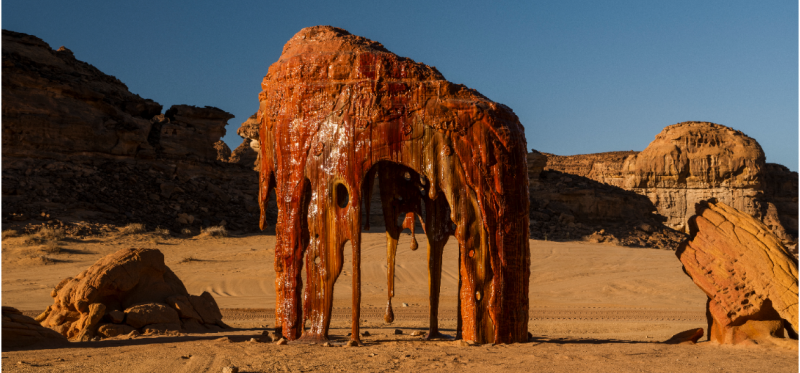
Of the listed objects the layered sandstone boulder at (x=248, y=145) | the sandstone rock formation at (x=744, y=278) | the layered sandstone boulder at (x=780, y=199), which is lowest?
the sandstone rock formation at (x=744, y=278)

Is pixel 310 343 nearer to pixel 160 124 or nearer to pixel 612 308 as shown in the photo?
pixel 612 308

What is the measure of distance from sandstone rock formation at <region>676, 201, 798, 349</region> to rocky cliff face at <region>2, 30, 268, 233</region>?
19756mm

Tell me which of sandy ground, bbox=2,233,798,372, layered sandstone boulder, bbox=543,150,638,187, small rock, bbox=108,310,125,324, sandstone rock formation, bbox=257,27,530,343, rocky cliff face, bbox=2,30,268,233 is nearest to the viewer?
sandy ground, bbox=2,233,798,372

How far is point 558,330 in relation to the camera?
32.1ft

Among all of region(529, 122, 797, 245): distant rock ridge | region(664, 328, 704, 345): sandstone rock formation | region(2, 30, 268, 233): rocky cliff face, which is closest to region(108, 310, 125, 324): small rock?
region(664, 328, 704, 345): sandstone rock formation

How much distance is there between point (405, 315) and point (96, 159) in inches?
835

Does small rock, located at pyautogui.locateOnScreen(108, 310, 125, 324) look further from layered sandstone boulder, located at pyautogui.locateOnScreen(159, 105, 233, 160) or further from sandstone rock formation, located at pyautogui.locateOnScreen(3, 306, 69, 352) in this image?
layered sandstone boulder, located at pyautogui.locateOnScreen(159, 105, 233, 160)

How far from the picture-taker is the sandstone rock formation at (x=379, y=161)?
631 cm

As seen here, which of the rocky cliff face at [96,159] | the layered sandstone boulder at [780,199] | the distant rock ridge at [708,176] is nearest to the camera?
the rocky cliff face at [96,159]

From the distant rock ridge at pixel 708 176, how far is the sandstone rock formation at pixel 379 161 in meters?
40.0

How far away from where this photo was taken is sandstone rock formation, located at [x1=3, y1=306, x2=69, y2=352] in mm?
6449

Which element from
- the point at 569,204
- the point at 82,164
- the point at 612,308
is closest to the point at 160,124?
the point at 82,164

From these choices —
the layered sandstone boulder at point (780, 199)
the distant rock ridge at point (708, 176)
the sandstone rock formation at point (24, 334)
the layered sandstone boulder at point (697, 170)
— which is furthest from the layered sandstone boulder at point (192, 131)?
the layered sandstone boulder at point (780, 199)

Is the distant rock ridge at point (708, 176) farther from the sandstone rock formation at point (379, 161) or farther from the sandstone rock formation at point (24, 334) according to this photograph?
the sandstone rock formation at point (24, 334)
